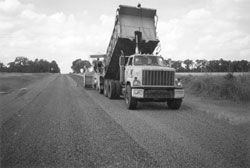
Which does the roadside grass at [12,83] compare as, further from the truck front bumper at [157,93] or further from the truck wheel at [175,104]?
the truck wheel at [175,104]

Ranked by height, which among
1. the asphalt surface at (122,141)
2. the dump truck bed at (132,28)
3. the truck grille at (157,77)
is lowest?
the asphalt surface at (122,141)

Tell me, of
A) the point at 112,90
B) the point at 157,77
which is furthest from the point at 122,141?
the point at 112,90

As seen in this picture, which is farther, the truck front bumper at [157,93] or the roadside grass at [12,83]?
the roadside grass at [12,83]

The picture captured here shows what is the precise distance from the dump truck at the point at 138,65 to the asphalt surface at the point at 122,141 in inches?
73.3

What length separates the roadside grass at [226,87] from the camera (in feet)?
39.1

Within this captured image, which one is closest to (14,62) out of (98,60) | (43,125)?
(98,60)

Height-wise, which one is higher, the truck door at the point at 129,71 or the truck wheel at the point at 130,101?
the truck door at the point at 129,71

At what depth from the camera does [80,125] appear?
6.25m

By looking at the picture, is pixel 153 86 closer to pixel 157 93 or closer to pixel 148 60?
pixel 157 93

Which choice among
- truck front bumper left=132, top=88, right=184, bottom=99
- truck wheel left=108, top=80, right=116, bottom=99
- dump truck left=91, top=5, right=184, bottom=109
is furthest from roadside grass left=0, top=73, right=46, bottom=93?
truck front bumper left=132, top=88, right=184, bottom=99

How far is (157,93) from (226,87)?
6225mm

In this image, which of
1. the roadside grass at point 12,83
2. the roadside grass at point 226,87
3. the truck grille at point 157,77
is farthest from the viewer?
the roadside grass at point 12,83

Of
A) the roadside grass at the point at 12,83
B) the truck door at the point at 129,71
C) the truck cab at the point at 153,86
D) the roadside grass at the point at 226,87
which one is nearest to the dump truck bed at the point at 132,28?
the truck door at the point at 129,71

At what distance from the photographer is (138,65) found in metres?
9.89
